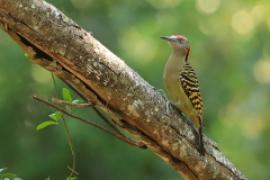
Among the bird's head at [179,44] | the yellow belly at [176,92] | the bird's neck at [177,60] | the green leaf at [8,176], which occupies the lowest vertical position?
the green leaf at [8,176]

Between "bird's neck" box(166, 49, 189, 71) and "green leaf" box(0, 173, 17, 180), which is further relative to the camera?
"bird's neck" box(166, 49, 189, 71)

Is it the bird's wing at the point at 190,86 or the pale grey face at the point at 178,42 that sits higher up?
the pale grey face at the point at 178,42

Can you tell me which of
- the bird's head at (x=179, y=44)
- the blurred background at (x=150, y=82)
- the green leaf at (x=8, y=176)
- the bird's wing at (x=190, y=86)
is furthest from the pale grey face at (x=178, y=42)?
the blurred background at (x=150, y=82)

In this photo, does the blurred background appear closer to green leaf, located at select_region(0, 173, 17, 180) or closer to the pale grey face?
the pale grey face

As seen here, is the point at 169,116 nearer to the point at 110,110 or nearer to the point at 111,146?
the point at 110,110

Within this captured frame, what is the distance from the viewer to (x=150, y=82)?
1416cm

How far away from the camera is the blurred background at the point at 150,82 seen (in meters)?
14.4

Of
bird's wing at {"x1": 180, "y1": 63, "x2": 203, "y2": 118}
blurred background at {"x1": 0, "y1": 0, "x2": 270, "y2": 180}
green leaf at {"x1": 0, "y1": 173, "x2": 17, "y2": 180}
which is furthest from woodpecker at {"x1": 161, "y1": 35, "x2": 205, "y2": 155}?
blurred background at {"x1": 0, "y1": 0, "x2": 270, "y2": 180}

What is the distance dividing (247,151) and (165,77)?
7.80 metres

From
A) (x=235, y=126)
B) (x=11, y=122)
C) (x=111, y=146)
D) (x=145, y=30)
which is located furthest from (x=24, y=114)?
(x=235, y=126)

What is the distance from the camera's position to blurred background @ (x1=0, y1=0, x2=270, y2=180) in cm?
1443

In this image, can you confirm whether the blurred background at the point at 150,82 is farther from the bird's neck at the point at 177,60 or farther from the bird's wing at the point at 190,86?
the bird's wing at the point at 190,86

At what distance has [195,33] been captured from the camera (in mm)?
16016

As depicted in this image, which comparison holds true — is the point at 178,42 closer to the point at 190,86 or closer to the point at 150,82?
the point at 190,86
